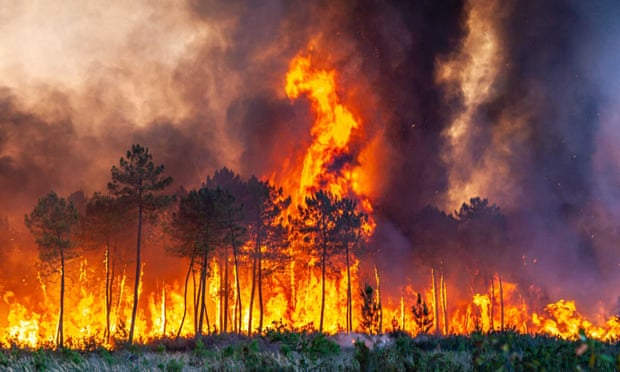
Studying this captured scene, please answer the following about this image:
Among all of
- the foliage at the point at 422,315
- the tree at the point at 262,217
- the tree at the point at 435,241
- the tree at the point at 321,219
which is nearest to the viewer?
the foliage at the point at 422,315

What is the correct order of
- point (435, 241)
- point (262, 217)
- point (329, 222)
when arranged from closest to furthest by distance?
point (262, 217) < point (329, 222) < point (435, 241)

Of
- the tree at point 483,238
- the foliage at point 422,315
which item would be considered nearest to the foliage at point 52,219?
the foliage at point 422,315

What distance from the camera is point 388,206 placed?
313 feet

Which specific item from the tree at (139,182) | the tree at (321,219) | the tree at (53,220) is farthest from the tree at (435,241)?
the tree at (53,220)

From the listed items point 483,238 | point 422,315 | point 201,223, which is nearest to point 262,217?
point 201,223

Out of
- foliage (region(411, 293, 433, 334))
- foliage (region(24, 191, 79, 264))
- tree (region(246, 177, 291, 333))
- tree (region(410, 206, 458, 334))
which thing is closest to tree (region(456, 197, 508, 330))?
tree (region(410, 206, 458, 334))

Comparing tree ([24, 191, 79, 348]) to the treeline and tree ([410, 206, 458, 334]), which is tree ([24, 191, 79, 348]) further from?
tree ([410, 206, 458, 334])

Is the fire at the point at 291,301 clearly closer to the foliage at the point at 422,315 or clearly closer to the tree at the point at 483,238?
the tree at the point at 483,238

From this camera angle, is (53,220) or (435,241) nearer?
(53,220)

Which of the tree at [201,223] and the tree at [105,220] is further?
the tree at [105,220]

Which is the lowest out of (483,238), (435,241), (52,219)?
(52,219)

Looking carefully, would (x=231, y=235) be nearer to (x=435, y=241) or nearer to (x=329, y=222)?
(x=329, y=222)

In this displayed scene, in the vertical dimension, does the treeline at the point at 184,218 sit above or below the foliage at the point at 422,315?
above

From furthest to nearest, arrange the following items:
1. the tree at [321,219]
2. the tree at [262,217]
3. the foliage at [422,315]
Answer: the tree at [321,219] < the tree at [262,217] < the foliage at [422,315]
